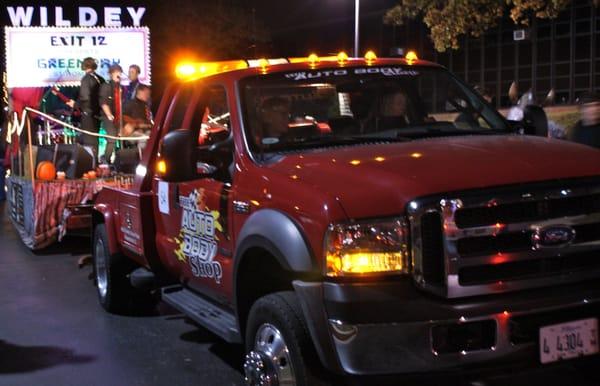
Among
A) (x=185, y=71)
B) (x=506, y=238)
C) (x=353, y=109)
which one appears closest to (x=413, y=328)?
(x=506, y=238)

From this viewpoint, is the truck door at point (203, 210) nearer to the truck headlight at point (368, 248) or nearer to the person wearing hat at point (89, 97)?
the truck headlight at point (368, 248)

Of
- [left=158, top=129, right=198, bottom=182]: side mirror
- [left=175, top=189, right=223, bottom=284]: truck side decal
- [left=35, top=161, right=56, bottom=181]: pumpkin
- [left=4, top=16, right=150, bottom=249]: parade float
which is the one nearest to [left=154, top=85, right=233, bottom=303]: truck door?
[left=175, top=189, right=223, bottom=284]: truck side decal

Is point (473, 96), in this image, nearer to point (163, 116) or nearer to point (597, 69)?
point (163, 116)

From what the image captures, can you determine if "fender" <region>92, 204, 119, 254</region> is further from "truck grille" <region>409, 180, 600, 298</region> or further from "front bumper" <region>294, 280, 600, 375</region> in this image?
"truck grille" <region>409, 180, 600, 298</region>

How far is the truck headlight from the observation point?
3617 mm

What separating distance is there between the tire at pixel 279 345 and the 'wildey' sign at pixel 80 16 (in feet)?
49.3

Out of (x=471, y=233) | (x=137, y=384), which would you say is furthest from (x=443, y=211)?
(x=137, y=384)

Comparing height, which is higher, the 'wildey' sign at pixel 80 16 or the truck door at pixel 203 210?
the 'wildey' sign at pixel 80 16

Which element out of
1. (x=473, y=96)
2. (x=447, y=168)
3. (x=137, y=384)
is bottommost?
(x=137, y=384)

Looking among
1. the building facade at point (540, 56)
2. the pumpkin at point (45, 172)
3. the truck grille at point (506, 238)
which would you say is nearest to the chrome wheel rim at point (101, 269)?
the pumpkin at point (45, 172)

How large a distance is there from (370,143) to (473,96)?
1178 millimetres

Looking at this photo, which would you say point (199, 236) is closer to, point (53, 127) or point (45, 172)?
point (45, 172)

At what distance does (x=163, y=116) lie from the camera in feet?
20.5

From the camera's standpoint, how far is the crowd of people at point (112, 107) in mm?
12968
